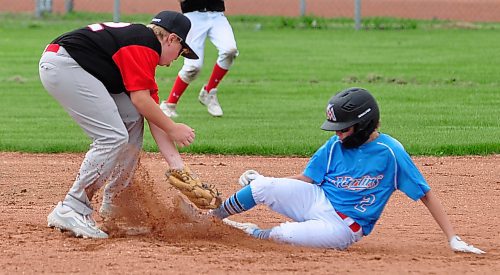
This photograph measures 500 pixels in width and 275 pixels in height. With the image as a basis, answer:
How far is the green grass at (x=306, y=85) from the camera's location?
10.7 meters

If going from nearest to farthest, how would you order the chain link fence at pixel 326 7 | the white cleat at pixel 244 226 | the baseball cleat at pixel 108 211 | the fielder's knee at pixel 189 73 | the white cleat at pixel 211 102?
the white cleat at pixel 244 226 → the baseball cleat at pixel 108 211 → the fielder's knee at pixel 189 73 → the white cleat at pixel 211 102 → the chain link fence at pixel 326 7

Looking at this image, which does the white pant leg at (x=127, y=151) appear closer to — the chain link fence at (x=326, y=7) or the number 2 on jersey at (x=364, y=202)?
the number 2 on jersey at (x=364, y=202)

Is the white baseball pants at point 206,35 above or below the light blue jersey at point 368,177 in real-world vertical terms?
below

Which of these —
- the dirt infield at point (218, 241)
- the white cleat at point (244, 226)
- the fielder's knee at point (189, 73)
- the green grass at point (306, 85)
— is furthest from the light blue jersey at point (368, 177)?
the fielder's knee at point (189, 73)

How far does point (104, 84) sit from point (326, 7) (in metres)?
23.3

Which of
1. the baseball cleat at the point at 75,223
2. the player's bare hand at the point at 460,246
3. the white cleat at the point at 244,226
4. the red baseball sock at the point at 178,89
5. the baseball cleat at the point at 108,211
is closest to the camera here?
the player's bare hand at the point at 460,246

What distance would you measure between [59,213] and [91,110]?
687 millimetres

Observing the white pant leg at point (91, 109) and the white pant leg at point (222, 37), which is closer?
the white pant leg at point (91, 109)

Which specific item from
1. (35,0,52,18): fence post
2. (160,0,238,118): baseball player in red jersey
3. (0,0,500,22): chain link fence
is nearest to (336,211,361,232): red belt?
(160,0,238,118): baseball player in red jersey

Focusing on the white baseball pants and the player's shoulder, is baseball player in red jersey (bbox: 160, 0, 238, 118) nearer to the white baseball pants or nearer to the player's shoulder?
the white baseball pants

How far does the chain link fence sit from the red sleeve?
20869 millimetres

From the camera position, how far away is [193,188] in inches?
240

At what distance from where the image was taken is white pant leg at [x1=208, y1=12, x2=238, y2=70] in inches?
468

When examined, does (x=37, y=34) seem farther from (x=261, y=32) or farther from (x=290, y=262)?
(x=290, y=262)
